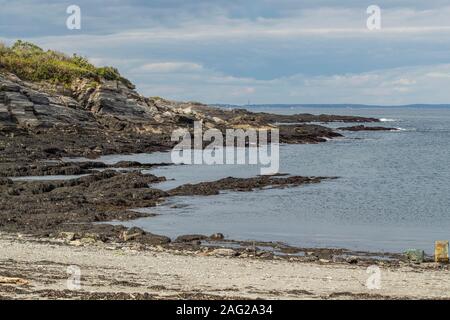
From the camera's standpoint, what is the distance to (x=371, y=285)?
16.2 meters

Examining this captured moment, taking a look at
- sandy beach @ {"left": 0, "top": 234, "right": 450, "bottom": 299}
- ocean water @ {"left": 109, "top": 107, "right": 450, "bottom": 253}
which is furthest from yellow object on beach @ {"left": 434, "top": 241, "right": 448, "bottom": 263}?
ocean water @ {"left": 109, "top": 107, "right": 450, "bottom": 253}

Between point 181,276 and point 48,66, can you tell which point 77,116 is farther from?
Answer: point 181,276

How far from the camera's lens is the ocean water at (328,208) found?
26.7 m

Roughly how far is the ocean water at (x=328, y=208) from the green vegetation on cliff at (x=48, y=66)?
81.3 ft

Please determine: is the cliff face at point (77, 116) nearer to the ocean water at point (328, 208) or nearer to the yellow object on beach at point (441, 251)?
the ocean water at point (328, 208)

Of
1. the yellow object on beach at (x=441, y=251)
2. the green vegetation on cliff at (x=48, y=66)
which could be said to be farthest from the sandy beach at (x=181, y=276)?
the green vegetation on cliff at (x=48, y=66)

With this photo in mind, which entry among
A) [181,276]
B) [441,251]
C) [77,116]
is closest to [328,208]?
[441,251]

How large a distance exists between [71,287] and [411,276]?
849 centimetres

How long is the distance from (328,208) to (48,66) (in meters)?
51.6

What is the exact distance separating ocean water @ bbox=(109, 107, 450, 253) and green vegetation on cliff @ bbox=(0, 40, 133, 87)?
81.3ft

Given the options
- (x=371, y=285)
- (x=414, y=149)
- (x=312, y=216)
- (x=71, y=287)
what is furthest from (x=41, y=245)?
(x=414, y=149)

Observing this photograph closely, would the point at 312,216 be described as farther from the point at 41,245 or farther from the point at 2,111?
the point at 2,111

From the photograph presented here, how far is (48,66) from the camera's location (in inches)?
3083

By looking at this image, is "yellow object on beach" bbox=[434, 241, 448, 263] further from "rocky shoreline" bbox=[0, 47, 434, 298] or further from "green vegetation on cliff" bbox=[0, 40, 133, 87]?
"green vegetation on cliff" bbox=[0, 40, 133, 87]
